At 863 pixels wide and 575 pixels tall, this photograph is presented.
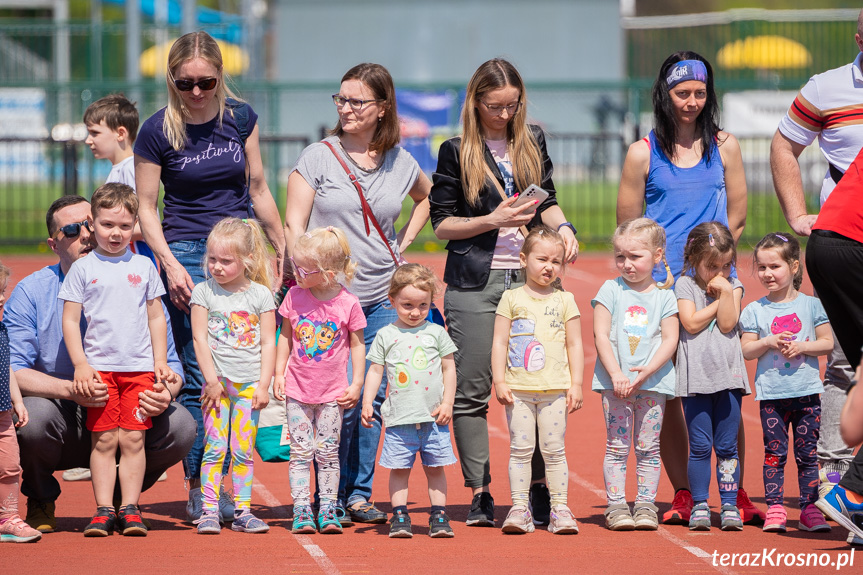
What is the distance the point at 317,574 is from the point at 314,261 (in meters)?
1.47

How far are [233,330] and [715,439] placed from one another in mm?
2454

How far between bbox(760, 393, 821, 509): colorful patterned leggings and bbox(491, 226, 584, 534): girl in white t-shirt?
39.5 inches

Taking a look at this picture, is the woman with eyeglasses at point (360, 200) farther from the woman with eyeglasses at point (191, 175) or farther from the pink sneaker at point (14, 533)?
the pink sneaker at point (14, 533)

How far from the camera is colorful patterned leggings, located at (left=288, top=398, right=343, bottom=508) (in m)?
5.45

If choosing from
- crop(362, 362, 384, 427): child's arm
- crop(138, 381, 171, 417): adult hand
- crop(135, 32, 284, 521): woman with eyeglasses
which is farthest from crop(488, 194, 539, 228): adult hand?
crop(138, 381, 171, 417): adult hand

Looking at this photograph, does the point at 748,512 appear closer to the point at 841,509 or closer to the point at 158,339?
the point at 841,509

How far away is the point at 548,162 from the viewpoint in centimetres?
586

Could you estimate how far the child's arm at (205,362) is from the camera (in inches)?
213

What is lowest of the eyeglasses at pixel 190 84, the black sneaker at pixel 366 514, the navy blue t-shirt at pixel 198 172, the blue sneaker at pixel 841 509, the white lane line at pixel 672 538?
the white lane line at pixel 672 538

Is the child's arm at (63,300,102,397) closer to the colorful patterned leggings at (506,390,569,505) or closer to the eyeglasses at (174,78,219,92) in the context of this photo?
the eyeglasses at (174,78,219,92)

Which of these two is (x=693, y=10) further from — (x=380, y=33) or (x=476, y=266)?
(x=476, y=266)

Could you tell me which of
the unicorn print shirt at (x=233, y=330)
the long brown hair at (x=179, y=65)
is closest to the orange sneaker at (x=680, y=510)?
the unicorn print shirt at (x=233, y=330)

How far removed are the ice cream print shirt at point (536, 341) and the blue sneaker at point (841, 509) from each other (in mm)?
1284

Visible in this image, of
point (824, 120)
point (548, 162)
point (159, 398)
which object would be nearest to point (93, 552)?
point (159, 398)
